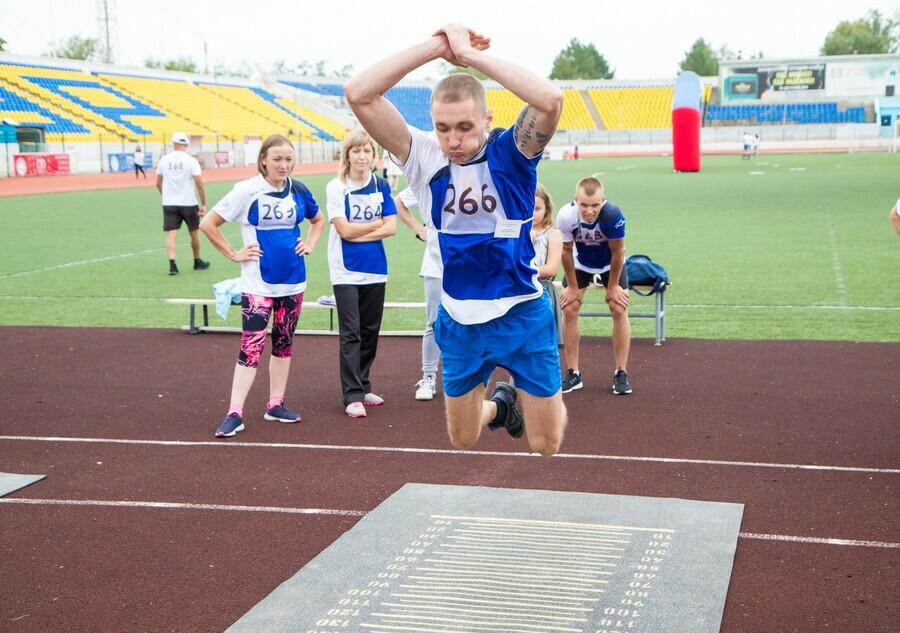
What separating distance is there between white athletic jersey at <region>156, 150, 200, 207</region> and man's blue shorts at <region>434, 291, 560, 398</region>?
12286 millimetres

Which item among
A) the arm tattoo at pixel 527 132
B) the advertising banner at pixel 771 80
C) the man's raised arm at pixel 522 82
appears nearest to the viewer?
the man's raised arm at pixel 522 82

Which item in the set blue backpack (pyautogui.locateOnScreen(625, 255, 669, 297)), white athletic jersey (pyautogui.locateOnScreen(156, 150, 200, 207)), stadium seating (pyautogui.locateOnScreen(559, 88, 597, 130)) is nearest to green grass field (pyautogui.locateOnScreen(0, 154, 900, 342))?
blue backpack (pyautogui.locateOnScreen(625, 255, 669, 297))

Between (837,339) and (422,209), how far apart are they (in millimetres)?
7241

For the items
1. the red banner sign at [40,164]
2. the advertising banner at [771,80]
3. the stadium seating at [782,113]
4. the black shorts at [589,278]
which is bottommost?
the black shorts at [589,278]

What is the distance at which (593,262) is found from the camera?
895 centimetres

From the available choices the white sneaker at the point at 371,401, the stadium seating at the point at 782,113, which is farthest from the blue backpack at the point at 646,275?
the stadium seating at the point at 782,113

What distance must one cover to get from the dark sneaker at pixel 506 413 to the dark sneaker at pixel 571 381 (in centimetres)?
323

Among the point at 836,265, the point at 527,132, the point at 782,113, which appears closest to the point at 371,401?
the point at 527,132

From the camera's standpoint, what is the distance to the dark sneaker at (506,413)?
5.51 metres

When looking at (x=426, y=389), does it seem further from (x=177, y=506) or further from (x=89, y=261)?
(x=89, y=261)

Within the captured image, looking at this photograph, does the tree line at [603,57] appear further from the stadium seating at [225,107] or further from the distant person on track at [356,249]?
the distant person on track at [356,249]

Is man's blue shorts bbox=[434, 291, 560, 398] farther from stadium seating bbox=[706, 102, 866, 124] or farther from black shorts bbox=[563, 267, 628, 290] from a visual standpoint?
stadium seating bbox=[706, 102, 866, 124]

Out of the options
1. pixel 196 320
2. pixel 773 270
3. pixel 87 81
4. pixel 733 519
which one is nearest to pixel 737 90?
pixel 87 81

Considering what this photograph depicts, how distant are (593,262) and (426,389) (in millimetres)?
1871
